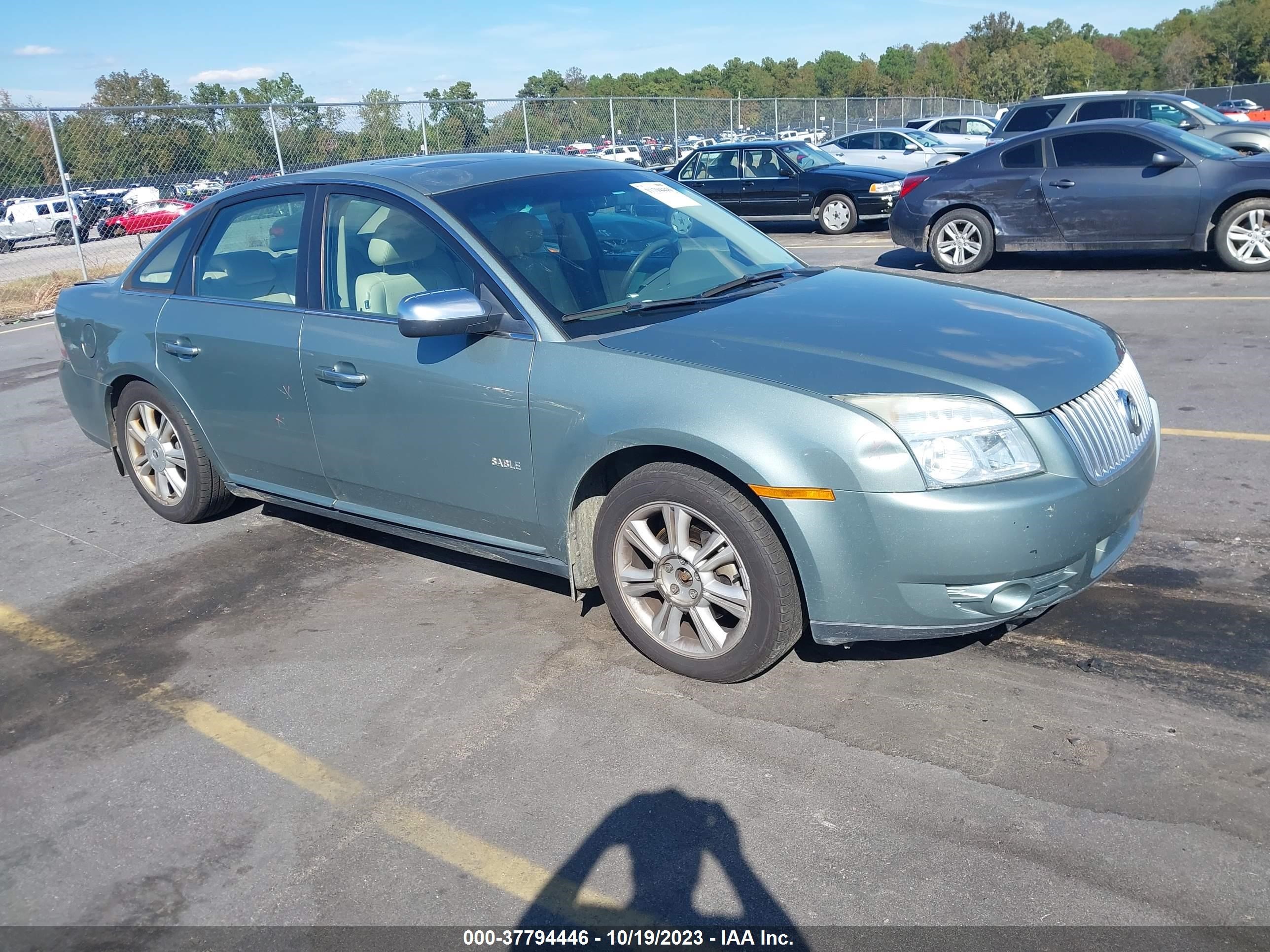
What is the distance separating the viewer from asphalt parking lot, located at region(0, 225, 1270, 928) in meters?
2.73

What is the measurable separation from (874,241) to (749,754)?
43.7 feet

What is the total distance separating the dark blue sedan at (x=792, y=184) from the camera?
16.3 metres

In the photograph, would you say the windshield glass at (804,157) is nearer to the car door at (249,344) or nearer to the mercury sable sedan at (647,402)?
the mercury sable sedan at (647,402)

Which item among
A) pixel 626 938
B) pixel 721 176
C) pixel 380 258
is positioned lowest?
pixel 626 938

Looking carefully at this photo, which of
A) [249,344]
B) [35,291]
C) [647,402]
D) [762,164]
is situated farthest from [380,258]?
[35,291]

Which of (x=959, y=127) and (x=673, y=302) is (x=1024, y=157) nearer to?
(x=673, y=302)

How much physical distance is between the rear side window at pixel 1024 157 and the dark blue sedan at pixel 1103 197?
1cm

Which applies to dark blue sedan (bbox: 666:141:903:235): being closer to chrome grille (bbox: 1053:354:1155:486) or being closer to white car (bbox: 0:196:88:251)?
white car (bbox: 0:196:88:251)

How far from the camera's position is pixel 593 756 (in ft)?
11.0

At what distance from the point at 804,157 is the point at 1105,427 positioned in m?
14.4

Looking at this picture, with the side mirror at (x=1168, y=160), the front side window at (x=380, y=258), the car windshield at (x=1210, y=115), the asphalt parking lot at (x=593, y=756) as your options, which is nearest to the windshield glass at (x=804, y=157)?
the car windshield at (x=1210, y=115)

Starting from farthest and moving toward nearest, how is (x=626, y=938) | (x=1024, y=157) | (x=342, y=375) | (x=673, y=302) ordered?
(x=1024, y=157) → (x=342, y=375) → (x=673, y=302) → (x=626, y=938)

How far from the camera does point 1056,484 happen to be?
3.24 metres

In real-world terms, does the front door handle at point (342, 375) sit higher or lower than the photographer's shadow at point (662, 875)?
higher
